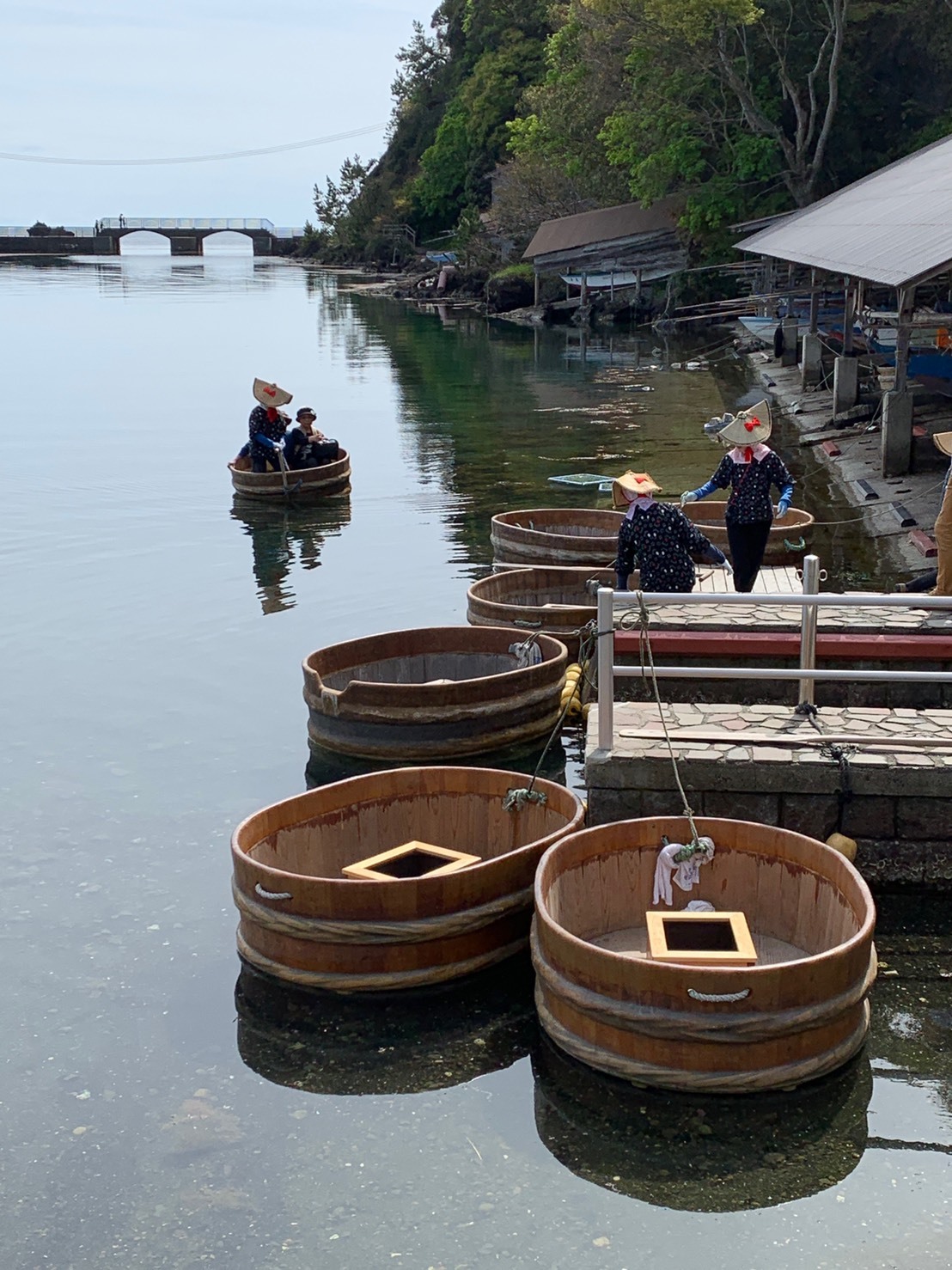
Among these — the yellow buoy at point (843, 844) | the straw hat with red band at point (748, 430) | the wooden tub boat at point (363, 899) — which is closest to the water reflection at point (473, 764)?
the wooden tub boat at point (363, 899)

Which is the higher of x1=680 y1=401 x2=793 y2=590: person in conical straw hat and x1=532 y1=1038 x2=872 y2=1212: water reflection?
x1=680 y1=401 x2=793 y2=590: person in conical straw hat

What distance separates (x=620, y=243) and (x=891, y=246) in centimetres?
3898

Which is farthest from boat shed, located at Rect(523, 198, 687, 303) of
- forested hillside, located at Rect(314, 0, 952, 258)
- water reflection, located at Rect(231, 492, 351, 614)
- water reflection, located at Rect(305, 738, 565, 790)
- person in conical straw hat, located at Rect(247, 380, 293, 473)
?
water reflection, located at Rect(305, 738, 565, 790)

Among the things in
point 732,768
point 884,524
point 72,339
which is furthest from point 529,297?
point 732,768

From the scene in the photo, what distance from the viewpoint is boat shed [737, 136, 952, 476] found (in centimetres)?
1829

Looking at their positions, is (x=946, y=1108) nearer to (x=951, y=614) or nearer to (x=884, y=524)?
(x=951, y=614)

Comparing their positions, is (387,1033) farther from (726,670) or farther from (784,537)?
(784,537)

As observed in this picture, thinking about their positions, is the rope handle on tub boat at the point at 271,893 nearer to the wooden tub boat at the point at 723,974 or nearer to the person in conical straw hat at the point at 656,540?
the wooden tub boat at the point at 723,974

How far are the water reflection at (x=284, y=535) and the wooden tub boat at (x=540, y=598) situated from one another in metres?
Answer: 4.16

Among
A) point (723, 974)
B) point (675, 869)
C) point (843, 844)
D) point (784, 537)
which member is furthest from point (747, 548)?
point (723, 974)

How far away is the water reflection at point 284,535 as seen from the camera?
61.4ft

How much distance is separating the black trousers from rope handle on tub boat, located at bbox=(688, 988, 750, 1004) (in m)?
6.60

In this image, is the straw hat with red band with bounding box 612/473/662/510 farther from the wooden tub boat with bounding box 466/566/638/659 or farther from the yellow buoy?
the yellow buoy

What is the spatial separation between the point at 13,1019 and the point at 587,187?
199ft
